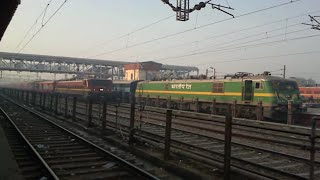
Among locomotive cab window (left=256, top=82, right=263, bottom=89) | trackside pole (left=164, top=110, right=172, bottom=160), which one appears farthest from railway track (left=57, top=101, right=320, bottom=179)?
locomotive cab window (left=256, top=82, right=263, bottom=89)

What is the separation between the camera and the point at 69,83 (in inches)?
2109

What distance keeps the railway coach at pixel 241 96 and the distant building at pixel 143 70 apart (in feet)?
149

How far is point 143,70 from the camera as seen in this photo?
8506cm

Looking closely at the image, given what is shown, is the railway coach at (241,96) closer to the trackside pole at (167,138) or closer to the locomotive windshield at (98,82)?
the locomotive windshield at (98,82)

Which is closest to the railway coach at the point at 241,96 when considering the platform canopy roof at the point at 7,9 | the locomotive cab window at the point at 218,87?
the locomotive cab window at the point at 218,87

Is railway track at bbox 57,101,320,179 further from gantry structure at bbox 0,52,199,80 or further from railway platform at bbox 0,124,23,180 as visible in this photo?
gantry structure at bbox 0,52,199,80

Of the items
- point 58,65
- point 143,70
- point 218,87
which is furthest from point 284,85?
point 58,65

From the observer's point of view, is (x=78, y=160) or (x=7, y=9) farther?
(x=78, y=160)

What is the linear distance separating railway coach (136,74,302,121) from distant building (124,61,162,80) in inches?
1782

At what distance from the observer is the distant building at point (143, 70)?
273 ft

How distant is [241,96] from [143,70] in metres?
57.4

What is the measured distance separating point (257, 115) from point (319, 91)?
45130 millimetres

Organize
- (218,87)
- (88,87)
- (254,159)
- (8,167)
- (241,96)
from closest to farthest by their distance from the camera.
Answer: (8,167) < (254,159) < (241,96) < (218,87) < (88,87)

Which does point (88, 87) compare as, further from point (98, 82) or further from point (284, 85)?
point (284, 85)
